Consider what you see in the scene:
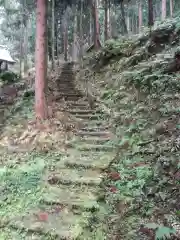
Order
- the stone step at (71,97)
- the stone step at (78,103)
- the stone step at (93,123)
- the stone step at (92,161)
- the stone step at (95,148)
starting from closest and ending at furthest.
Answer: the stone step at (92,161), the stone step at (95,148), the stone step at (93,123), the stone step at (78,103), the stone step at (71,97)

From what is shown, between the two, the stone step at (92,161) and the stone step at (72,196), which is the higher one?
the stone step at (92,161)

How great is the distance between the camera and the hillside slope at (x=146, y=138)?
→ 16.6ft

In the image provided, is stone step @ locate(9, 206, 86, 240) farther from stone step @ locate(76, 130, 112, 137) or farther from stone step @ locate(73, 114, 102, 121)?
stone step @ locate(73, 114, 102, 121)

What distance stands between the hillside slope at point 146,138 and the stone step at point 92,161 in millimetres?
221

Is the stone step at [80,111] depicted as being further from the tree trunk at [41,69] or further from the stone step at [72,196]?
the stone step at [72,196]

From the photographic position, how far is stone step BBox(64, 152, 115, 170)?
6773mm

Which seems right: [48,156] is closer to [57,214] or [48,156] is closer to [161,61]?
[57,214]

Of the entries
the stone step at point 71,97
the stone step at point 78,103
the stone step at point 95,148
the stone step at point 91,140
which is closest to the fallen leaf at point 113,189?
the stone step at point 95,148

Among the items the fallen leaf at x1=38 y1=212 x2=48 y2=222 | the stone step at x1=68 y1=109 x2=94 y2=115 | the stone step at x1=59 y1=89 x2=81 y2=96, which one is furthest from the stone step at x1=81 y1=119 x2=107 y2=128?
the fallen leaf at x1=38 y1=212 x2=48 y2=222

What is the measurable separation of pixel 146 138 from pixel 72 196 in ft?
8.34

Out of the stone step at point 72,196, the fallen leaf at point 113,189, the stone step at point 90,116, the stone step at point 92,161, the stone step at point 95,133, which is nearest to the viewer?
the stone step at point 72,196

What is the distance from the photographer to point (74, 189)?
6.09 meters

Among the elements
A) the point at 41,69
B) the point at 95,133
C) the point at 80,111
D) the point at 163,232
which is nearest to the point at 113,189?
the point at 163,232

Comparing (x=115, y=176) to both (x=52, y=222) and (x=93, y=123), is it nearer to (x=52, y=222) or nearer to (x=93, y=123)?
(x=52, y=222)
